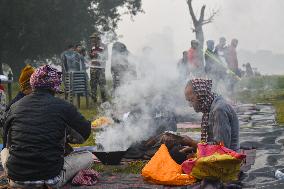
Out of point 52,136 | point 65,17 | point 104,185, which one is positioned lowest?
point 104,185

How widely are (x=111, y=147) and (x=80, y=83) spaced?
8647 mm

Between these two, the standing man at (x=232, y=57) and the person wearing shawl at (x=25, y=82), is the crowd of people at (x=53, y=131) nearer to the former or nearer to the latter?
the person wearing shawl at (x=25, y=82)

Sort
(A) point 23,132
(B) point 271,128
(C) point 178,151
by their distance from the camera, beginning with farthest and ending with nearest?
(B) point 271,128 < (C) point 178,151 < (A) point 23,132

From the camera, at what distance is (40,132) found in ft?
17.7

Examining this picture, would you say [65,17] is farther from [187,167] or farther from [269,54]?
[269,54]

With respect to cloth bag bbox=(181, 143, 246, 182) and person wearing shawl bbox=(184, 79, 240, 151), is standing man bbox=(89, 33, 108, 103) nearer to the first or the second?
person wearing shawl bbox=(184, 79, 240, 151)

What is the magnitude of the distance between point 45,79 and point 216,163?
2066mm

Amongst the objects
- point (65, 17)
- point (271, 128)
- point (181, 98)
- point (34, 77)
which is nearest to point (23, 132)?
point (34, 77)

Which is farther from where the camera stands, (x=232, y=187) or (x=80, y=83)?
(x=80, y=83)

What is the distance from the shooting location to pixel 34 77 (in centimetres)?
568

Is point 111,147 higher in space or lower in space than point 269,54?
lower

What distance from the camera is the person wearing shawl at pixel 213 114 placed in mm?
6035

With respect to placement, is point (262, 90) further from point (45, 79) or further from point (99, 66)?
point (45, 79)

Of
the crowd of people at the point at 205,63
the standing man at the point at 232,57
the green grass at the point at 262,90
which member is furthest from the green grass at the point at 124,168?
the standing man at the point at 232,57
